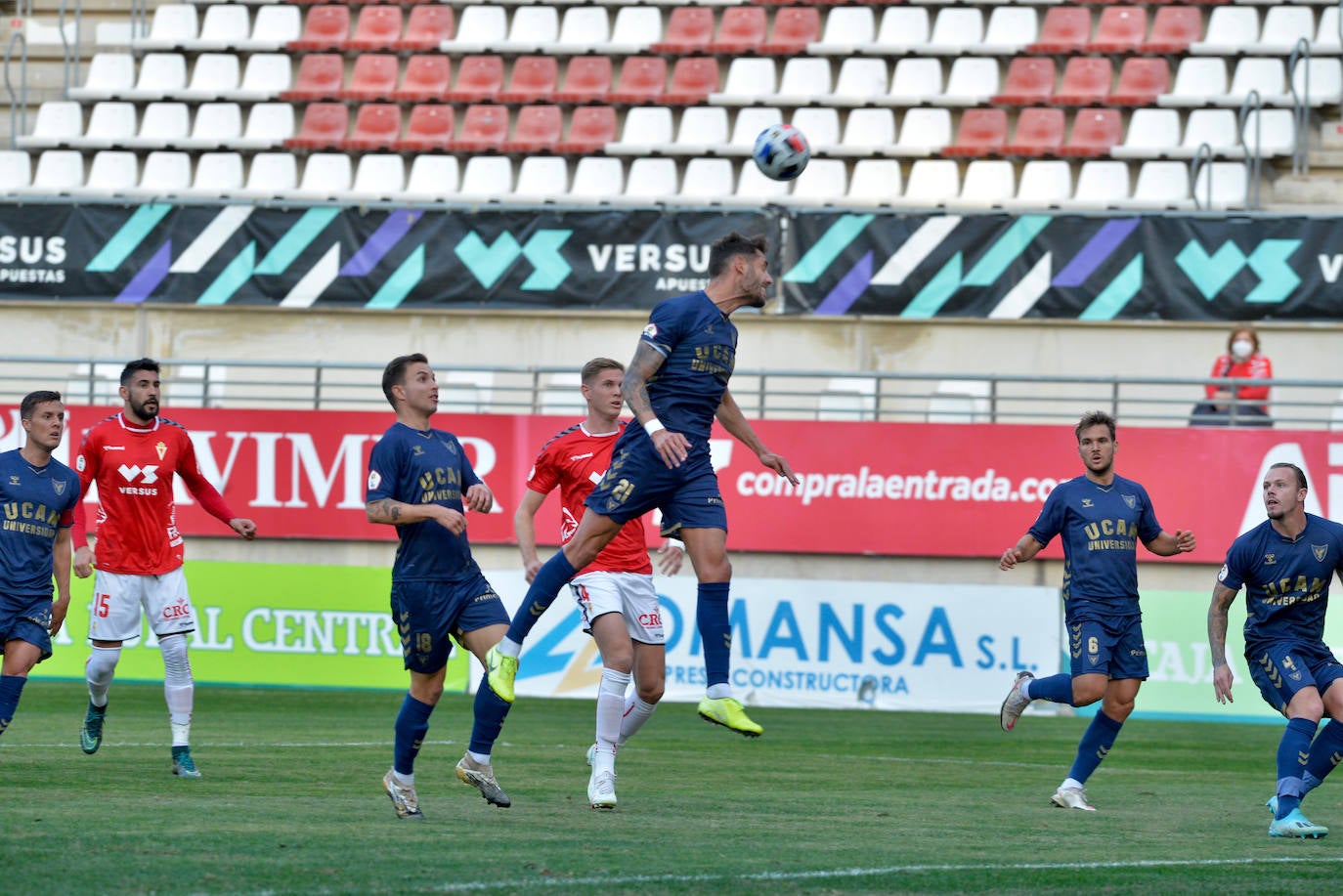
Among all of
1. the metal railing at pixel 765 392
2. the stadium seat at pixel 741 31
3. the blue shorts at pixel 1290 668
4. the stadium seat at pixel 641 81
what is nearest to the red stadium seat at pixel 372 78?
the stadium seat at pixel 641 81

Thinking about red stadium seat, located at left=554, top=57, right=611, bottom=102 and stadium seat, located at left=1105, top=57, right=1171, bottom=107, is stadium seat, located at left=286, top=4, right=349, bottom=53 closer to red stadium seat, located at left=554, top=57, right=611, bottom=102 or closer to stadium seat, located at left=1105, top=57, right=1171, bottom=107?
red stadium seat, located at left=554, top=57, right=611, bottom=102

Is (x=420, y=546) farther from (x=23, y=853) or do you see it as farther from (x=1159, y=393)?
(x=1159, y=393)

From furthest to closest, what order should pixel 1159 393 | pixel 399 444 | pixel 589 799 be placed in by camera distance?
pixel 1159 393 → pixel 589 799 → pixel 399 444

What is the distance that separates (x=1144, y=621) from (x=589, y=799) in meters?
9.42

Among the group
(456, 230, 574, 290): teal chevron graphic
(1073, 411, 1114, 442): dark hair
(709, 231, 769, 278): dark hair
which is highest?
(456, 230, 574, 290): teal chevron graphic

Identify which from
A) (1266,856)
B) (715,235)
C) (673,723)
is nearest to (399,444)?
(1266,856)

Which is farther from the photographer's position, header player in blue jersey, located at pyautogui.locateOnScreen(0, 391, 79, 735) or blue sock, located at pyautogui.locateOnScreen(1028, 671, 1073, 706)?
blue sock, located at pyautogui.locateOnScreen(1028, 671, 1073, 706)

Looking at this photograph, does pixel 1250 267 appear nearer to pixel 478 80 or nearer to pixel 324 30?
pixel 478 80

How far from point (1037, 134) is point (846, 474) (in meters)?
7.16

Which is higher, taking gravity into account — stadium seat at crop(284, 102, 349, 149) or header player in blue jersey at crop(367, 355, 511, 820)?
A: stadium seat at crop(284, 102, 349, 149)

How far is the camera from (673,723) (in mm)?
15523

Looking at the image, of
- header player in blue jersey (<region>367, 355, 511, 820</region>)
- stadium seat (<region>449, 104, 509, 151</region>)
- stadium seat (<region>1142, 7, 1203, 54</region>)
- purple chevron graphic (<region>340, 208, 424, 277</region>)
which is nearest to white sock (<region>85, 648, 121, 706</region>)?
header player in blue jersey (<region>367, 355, 511, 820</region>)

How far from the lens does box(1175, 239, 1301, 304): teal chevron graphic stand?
1855cm

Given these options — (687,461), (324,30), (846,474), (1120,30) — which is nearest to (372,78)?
(324,30)
